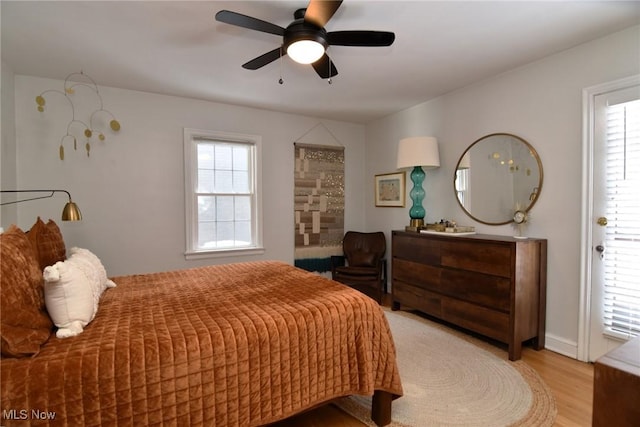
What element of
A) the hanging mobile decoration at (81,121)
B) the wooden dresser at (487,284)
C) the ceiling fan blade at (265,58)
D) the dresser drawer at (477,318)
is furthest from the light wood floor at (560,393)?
the hanging mobile decoration at (81,121)

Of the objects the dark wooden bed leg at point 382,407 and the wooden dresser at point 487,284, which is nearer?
the dark wooden bed leg at point 382,407

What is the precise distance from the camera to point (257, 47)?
249 cm

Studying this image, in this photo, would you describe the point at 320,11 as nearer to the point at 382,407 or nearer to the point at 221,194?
the point at 382,407

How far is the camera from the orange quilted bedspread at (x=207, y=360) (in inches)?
44.7

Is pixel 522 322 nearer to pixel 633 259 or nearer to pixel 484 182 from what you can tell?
pixel 633 259

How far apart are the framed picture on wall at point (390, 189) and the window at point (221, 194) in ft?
5.94

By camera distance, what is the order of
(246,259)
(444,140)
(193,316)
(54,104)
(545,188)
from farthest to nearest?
(246,259), (444,140), (54,104), (545,188), (193,316)

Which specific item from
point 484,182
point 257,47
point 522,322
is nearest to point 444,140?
point 484,182

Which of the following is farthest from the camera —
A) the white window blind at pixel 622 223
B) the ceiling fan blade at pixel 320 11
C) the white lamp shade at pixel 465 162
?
the white lamp shade at pixel 465 162

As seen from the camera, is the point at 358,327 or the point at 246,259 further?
the point at 246,259

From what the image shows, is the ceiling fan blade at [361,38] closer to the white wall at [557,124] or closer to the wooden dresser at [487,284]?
the white wall at [557,124]

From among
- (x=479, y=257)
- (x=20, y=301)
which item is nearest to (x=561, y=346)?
(x=479, y=257)

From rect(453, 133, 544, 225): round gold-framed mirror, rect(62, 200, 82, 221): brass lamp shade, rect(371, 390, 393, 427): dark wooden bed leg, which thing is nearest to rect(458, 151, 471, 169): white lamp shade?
rect(453, 133, 544, 225): round gold-framed mirror

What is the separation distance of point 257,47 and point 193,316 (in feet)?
6.85
